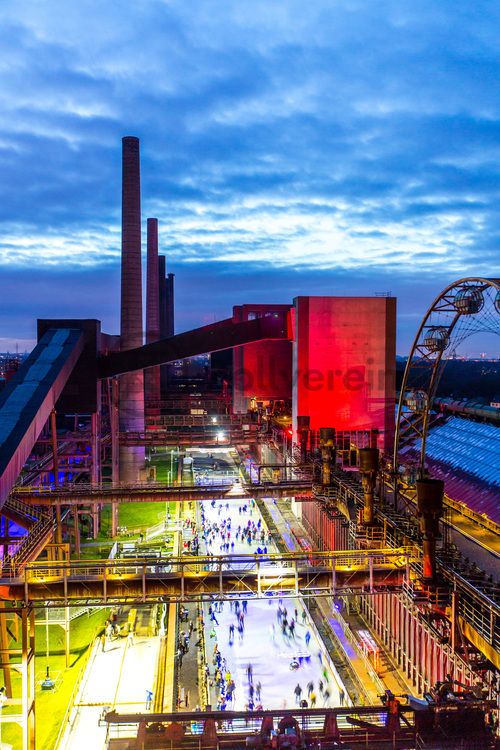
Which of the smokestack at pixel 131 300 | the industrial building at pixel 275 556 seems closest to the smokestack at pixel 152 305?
the smokestack at pixel 131 300

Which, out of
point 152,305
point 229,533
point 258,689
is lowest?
point 258,689

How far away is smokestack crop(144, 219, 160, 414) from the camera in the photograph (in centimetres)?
6981

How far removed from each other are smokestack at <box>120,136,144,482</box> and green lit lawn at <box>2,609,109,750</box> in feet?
75.5

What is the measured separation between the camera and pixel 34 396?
24141mm

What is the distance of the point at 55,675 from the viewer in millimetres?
21469

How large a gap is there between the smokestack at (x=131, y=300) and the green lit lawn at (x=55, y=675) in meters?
23.0

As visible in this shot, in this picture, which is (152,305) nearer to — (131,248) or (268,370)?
(268,370)

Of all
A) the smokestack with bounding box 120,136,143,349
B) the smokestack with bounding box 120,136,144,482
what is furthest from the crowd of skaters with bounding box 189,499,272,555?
the smokestack with bounding box 120,136,143,349

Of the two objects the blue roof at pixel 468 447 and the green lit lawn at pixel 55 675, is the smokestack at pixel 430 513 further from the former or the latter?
the blue roof at pixel 468 447

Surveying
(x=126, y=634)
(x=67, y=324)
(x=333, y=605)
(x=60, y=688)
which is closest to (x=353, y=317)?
(x=67, y=324)

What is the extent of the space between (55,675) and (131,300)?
30279mm

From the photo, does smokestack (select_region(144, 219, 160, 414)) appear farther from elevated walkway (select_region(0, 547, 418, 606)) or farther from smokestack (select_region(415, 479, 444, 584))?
smokestack (select_region(415, 479, 444, 584))

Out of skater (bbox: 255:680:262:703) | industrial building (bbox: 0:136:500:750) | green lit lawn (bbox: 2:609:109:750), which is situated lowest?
green lit lawn (bbox: 2:609:109:750)

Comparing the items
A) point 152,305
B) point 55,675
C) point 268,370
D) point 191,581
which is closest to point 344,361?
point 268,370
